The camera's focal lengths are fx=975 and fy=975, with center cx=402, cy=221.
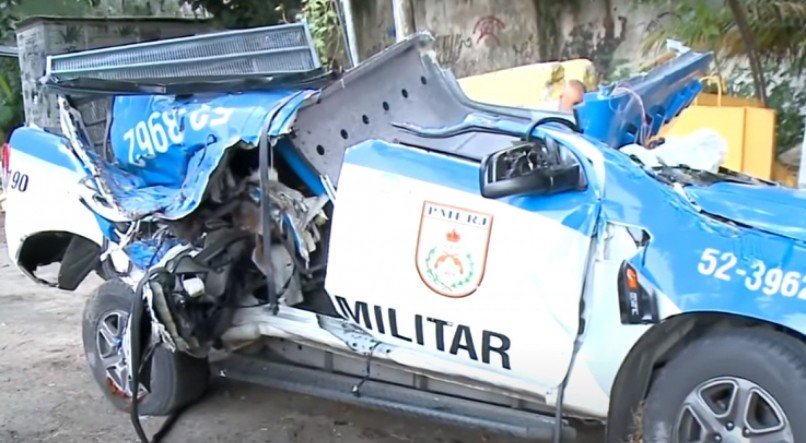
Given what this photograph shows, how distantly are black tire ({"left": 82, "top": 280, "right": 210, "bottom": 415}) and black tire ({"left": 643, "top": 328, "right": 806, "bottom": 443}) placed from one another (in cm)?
247

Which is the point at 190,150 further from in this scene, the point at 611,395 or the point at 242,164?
the point at 611,395

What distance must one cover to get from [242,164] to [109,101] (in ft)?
3.02

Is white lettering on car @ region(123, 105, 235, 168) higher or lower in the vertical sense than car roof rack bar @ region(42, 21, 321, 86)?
lower

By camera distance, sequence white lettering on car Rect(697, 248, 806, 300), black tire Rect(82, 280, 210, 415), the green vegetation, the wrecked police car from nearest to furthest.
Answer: white lettering on car Rect(697, 248, 806, 300), the wrecked police car, black tire Rect(82, 280, 210, 415), the green vegetation

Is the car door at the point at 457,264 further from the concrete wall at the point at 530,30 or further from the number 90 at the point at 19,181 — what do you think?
the concrete wall at the point at 530,30

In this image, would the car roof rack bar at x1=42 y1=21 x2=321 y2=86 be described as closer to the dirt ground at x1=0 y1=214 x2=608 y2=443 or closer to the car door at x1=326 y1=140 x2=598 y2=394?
the car door at x1=326 y1=140 x2=598 y2=394

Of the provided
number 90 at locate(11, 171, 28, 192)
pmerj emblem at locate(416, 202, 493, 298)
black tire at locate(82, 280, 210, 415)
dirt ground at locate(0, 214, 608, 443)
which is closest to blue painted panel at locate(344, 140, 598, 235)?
pmerj emblem at locate(416, 202, 493, 298)

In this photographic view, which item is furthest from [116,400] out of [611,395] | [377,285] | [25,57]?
[25,57]

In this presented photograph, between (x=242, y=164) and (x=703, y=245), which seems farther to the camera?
(x=242, y=164)

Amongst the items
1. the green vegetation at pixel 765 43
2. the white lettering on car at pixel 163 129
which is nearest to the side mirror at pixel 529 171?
the white lettering on car at pixel 163 129

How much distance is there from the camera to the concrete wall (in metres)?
10.9

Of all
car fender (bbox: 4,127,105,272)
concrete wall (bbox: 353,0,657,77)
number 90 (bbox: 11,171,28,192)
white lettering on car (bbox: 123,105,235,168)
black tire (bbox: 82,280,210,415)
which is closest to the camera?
white lettering on car (bbox: 123,105,235,168)

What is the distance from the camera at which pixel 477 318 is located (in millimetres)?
3723

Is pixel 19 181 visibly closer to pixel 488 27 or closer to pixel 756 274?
pixel 756 274
